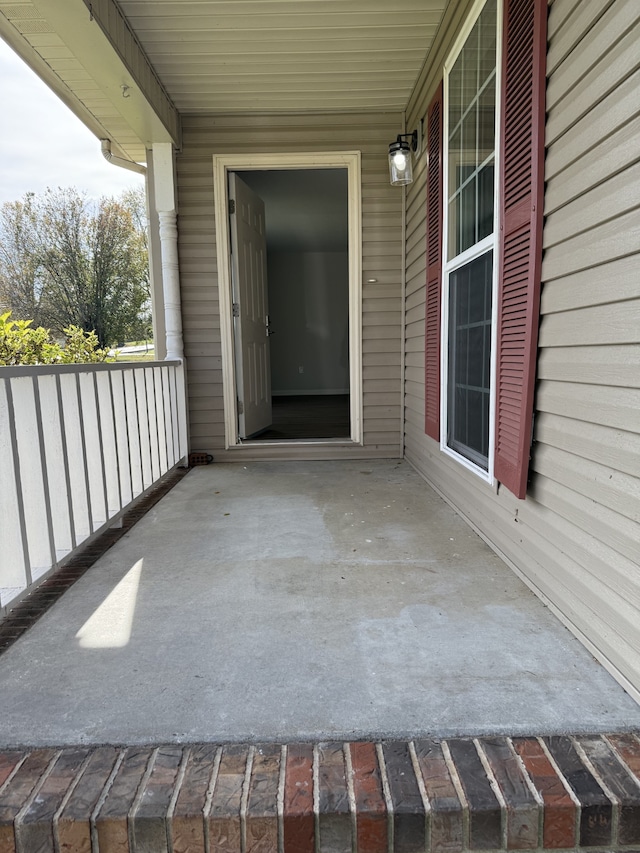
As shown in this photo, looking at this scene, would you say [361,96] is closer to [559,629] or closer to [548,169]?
[548,169]

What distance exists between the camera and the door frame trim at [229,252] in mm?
3898

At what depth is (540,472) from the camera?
1726mm

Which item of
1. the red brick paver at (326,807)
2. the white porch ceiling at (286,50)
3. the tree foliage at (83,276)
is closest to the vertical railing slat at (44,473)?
the red brick paver at (326,807)

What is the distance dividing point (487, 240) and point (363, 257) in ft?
6.26

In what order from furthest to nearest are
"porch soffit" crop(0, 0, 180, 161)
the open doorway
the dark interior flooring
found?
the open doorway
the dark interior flooring
"porch soffit" crop(0, 0, 180, 161)

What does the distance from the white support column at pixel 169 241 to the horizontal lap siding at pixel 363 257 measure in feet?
0.39

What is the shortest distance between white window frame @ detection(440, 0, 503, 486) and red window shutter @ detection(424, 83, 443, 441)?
7 centimetres

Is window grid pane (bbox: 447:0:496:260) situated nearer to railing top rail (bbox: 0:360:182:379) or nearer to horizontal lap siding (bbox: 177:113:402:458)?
horizontal lap siding (bbox: 177:113:402:458)

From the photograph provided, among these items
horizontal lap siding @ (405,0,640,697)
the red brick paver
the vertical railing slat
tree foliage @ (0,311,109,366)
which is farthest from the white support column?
the red brick paver

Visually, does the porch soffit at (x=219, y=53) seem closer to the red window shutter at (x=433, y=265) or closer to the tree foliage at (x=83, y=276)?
the red window shutter at (x=433, y=265)

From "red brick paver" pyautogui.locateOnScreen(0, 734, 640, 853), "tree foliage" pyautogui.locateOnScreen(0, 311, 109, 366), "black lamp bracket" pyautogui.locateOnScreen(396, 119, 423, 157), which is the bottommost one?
"red brick paver" pyautogui.locateOnScreen(0, 734, 640, 853)

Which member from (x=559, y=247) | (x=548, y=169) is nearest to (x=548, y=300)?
(x=559, y=247)

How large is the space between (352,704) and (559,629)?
71 centimetres

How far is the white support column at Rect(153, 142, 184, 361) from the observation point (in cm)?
373
